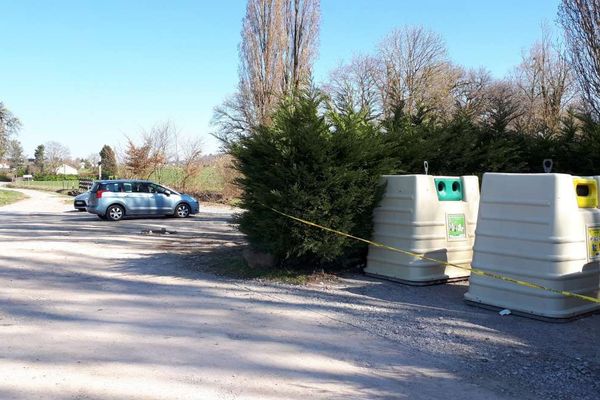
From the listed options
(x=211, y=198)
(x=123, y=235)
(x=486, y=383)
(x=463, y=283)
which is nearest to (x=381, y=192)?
(x=463, y=283)

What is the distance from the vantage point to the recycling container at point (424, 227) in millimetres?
7816

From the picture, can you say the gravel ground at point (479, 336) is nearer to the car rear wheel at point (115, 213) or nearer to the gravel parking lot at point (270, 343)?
the gravel parking lot at point (270, 343)

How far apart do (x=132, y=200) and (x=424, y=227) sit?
650 inches

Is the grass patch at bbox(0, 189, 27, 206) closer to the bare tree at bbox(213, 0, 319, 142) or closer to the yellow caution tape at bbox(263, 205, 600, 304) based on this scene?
the bare tree at bbox(213, 0, 319, 142)

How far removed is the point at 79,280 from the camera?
8.23 m

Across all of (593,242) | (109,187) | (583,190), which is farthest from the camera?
(109,187)

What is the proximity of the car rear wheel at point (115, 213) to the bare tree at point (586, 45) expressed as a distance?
1704 cm

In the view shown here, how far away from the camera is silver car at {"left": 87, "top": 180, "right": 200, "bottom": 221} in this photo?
21.2 metres

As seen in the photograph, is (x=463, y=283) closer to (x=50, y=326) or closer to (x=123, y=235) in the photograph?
(x=50, y=326)

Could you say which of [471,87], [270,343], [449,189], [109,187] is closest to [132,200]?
[109,187]

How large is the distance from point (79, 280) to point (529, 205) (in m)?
6.63

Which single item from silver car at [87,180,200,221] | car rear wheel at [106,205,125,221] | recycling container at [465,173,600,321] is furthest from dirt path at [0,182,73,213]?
recycling container at [465,173,600,321]

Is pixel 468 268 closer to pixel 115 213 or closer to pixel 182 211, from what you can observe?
pixel 115 213

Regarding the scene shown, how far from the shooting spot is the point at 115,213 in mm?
21344
